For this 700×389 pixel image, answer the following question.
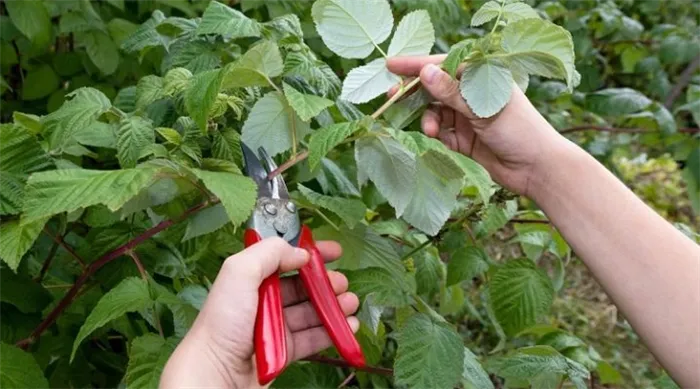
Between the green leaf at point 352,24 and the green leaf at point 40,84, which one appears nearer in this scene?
the green leaf at point 352,24

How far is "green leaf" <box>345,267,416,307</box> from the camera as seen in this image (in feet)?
3.01

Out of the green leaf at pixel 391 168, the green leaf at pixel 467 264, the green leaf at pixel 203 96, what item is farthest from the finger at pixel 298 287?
the green leaf at pixel 467 264

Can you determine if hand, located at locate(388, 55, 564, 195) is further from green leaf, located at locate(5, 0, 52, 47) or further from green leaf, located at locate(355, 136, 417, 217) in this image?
green leaf, located at locate(5, 0, 52, 47)

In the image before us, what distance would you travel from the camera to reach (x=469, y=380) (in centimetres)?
101

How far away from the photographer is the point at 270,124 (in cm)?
83

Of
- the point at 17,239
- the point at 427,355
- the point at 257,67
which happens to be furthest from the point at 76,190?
the point at 427,355

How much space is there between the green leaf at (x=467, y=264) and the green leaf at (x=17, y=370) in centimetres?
62

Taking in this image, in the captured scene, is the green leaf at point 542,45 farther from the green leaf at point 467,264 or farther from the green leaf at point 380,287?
the green leaf at point 467,264

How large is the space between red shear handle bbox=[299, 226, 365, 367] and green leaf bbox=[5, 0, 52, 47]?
0.68 m

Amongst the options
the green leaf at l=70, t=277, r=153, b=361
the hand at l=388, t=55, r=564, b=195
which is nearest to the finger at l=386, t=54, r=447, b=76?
the hand at l=388, t=55, r=564, b=195

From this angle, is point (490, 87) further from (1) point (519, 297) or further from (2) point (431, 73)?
(1) point (519, 297)

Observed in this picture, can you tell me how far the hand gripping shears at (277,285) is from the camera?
2.46 ft

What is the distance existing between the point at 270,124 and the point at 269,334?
0.23 m

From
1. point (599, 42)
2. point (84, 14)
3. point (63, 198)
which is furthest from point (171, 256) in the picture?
point (599, 42)
